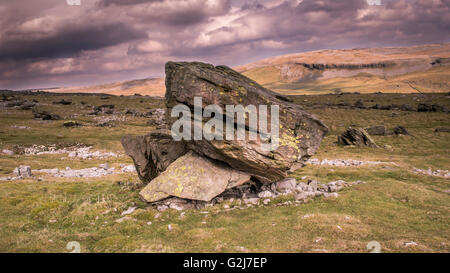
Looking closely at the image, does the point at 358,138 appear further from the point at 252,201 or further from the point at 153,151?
the point at 153,151

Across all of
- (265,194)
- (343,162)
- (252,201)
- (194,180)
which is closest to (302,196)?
(265,194)

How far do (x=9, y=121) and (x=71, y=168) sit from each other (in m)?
59.7

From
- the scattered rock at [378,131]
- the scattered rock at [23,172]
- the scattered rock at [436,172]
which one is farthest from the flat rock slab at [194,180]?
the scattered rock at [378,131]

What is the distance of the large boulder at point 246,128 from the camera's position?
66.9 ft

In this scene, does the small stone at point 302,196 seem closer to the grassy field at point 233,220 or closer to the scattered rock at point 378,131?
the grassy field at point 233,220

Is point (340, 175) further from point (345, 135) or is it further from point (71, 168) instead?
point (71, 168)

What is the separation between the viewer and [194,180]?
20.3m

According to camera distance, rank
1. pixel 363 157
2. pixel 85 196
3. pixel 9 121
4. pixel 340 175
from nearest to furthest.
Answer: pixel 85 196, pixel 340 175, pixel 363 157, pixel 9 121

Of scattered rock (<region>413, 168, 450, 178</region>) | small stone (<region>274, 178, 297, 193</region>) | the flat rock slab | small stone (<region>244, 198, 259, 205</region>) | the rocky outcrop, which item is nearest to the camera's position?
the flat rock slab

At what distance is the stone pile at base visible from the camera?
66.0 feet

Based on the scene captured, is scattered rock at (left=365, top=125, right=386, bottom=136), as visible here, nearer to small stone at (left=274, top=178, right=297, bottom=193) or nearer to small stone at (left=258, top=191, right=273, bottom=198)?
small stone at (left=274, top=178, right=297, bottom=193)

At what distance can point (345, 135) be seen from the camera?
5475 cm

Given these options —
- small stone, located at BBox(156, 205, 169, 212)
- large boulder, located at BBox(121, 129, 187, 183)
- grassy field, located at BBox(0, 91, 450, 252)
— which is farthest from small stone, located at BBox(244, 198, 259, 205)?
large boulder, located at BBox(121, 129, 187, 183)
